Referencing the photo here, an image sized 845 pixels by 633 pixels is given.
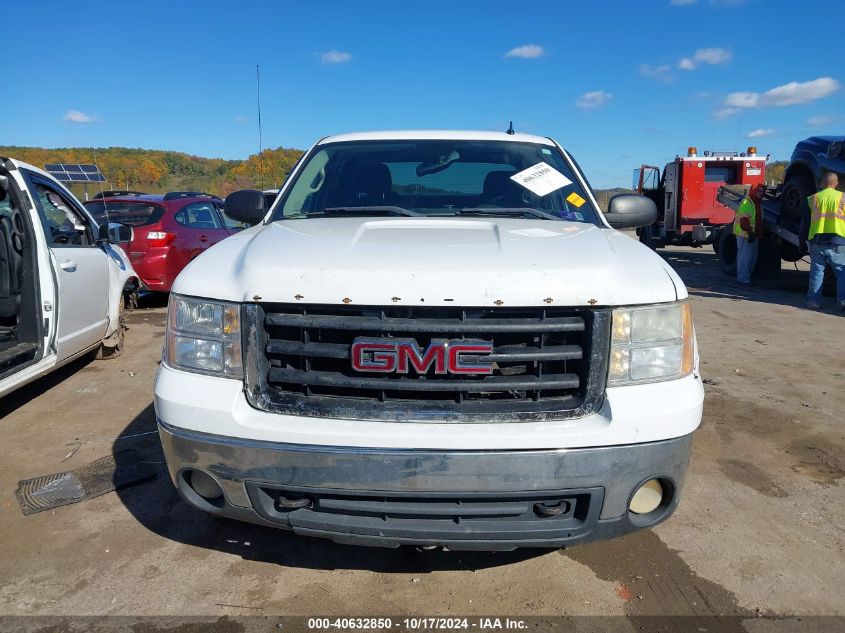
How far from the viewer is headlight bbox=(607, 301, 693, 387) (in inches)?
85.7

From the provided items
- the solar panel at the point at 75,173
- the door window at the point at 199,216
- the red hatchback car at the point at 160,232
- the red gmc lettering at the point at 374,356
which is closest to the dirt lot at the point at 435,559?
the red gmc lettering at the point at 374,356

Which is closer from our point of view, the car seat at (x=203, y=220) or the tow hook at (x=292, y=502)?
the tow hook at (x=292, y=502)

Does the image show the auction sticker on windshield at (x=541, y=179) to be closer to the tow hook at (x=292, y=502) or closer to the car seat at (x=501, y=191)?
the car seat at (x=501, y=191)

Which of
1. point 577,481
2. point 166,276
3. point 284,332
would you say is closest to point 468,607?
point 577,481

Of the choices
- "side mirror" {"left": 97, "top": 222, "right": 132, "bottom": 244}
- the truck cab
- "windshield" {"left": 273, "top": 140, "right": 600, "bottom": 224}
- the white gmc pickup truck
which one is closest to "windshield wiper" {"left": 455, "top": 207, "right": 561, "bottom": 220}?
"windshield" {"left": 273, "top": 140, "right": 600, "bottom": 224}

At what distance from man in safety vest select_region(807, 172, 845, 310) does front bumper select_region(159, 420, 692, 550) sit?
8306 millimetres

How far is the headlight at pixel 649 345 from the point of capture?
2178mm

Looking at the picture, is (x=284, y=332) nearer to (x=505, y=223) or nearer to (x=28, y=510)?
(x=505, y=223)

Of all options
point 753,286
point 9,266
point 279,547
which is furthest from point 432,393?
point 753,286

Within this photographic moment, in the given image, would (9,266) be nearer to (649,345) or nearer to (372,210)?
(372,210)

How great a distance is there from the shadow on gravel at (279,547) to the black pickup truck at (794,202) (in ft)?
30.1

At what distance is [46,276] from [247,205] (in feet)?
5.95

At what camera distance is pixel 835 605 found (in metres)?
2.41

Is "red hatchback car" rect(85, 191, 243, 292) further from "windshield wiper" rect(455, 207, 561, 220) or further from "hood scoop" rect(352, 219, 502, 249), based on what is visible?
"hood scoop" rect(352, 219, 502, 249)
